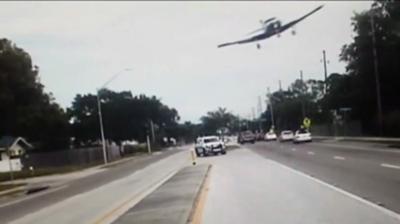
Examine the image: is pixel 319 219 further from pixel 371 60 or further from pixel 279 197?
pixel 371 60

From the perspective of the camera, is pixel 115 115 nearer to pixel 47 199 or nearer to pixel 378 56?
pixel 378 56

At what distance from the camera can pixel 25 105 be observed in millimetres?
93250

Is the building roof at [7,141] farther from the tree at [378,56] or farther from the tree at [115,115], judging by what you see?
the tree at [115,115]

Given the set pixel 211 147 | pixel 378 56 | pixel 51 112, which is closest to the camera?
pixel 211 147

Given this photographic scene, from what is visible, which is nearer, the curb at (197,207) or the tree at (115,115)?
the curb at (197,207)

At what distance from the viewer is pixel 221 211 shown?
1689cm

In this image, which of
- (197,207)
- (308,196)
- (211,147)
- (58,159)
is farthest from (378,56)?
(197,207)

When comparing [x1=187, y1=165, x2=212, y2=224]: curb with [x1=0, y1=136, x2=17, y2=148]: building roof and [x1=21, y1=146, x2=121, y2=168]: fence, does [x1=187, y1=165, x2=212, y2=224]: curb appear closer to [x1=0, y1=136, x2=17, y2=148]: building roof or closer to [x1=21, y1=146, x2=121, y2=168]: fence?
[x1=0, y1=136, x2=17, y2=148]: building roof

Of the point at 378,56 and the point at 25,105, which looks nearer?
the point at 378,56

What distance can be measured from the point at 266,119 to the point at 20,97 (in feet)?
298

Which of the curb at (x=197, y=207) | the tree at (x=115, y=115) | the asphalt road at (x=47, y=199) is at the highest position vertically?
the tree at (x=115, y=115)

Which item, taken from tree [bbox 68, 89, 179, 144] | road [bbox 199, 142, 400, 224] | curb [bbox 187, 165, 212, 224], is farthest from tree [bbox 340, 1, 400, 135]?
curb [bbox 187, 165, 212, 224]

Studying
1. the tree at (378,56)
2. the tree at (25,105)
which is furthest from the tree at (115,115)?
the tree at (378,56)

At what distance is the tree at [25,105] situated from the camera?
282ft
